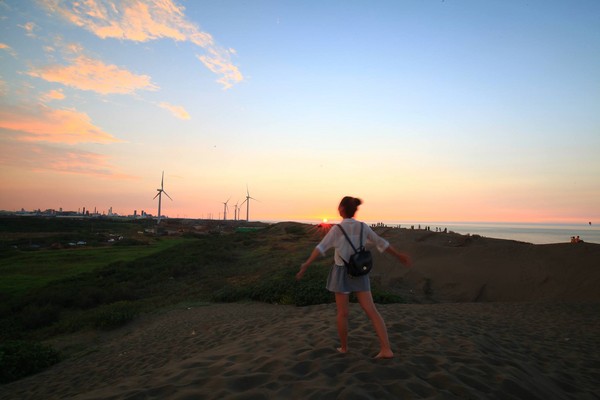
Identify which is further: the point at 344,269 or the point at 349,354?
the point at 349,354

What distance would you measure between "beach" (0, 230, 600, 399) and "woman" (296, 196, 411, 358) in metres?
0.57

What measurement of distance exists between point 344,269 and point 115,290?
54.6 feet

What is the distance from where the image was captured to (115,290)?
685 inches

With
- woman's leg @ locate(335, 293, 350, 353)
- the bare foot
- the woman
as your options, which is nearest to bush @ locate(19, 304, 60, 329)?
woman's leg @ locate(335, 293, 350, 353)

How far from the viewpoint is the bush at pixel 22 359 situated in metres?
7.55

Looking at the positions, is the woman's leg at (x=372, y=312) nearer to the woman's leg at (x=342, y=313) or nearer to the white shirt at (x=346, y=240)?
the woman's leg at (x=342, y=313)

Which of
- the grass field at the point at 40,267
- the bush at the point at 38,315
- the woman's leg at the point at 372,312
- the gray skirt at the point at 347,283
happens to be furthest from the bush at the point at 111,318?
the woman's leg at the point at 372,312

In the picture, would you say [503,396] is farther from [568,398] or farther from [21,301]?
[21,301]

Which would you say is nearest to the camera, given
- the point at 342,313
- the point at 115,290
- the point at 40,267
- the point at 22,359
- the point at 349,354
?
the point at 342,313

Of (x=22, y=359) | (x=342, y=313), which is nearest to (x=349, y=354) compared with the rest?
(x=342, y=313)

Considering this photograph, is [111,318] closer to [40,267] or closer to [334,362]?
[334,362]

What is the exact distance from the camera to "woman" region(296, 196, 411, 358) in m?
4.49

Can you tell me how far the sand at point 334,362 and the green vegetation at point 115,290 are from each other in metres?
1.51

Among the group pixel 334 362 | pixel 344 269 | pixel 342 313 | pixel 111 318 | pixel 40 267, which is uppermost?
pixel 344 269
